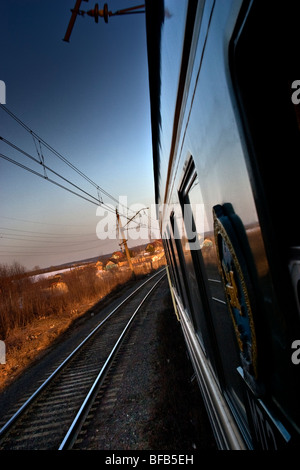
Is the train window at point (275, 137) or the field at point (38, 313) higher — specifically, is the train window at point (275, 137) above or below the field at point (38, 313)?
above

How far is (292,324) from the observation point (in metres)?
0.69

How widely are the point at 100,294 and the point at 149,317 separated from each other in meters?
11.8

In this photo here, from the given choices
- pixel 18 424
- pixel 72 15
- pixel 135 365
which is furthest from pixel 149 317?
pixel 72 15

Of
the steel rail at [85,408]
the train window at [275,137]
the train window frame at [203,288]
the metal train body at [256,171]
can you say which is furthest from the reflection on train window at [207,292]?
the steel rail at [85,408]

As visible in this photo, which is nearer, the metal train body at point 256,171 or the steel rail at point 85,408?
the metal train body at point 256,171

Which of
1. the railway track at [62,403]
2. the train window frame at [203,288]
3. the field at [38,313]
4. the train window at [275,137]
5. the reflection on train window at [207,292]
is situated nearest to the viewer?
the train window at [275,137]

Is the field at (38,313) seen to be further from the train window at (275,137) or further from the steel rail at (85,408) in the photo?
the train window at (275,137)

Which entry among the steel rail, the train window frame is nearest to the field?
the steel rail

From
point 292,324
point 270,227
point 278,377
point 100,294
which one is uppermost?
point 270,227

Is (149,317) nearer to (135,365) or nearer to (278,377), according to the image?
(135,365)

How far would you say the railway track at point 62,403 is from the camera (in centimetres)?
457

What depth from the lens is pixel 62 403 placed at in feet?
18.7

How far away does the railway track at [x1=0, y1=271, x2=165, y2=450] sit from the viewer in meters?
4.57

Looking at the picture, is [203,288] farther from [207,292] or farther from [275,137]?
[275,137]
